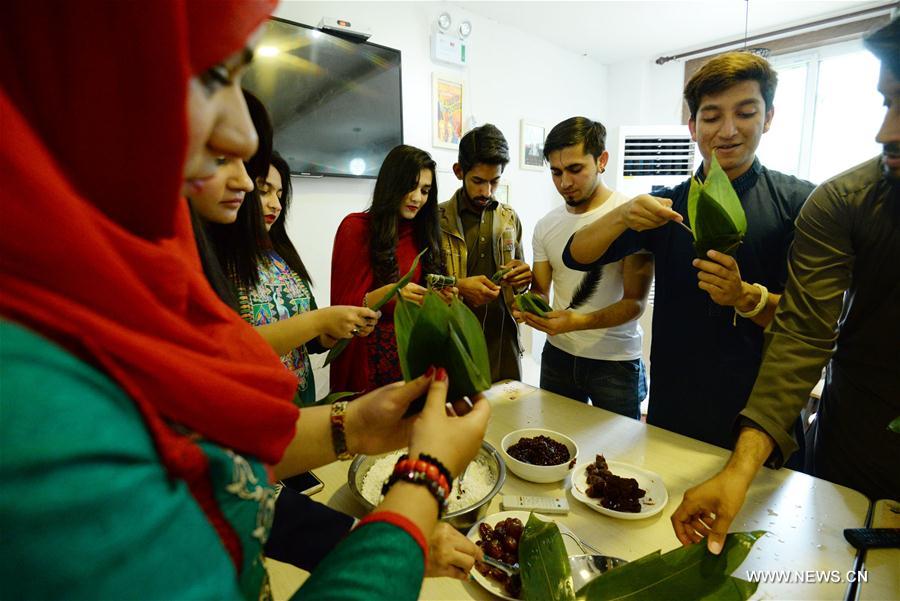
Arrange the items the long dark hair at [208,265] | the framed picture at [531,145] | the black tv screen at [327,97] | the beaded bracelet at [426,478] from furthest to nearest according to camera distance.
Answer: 1. the framed picture at [531,145]
2. the black tv screen at [327,97]
3. the long dark hair at [208,265]
4. the beaded bracelet at [426,478]

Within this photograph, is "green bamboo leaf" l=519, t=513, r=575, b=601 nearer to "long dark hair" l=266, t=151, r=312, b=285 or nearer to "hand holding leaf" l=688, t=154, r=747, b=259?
"hand holding leaf" l=688, t=154, r=747, b=259

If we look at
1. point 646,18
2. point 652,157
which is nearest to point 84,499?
point 646,18

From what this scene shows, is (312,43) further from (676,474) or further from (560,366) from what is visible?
(676,474)

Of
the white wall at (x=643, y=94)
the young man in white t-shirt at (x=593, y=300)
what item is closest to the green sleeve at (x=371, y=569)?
the young man in white t-shirt at (x=593, y=300)

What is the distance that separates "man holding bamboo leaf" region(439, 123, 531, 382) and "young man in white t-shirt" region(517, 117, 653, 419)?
0.83 ft

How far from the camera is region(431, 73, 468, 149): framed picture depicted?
10.8 ft

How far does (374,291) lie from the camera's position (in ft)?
6.03

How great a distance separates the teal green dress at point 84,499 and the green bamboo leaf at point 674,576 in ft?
2.07

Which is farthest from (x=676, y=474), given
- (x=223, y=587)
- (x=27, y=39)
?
(x=27, y=39)

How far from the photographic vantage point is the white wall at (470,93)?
2770mm

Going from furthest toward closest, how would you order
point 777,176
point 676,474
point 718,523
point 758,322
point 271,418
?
point 777,176 < point 758,322 < point 676,474 < point 718,523 < point 271,418

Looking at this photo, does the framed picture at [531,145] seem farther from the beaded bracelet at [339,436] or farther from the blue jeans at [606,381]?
the beaded bracelet at [339,436]

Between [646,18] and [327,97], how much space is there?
2799mm

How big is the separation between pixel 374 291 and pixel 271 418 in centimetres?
136
